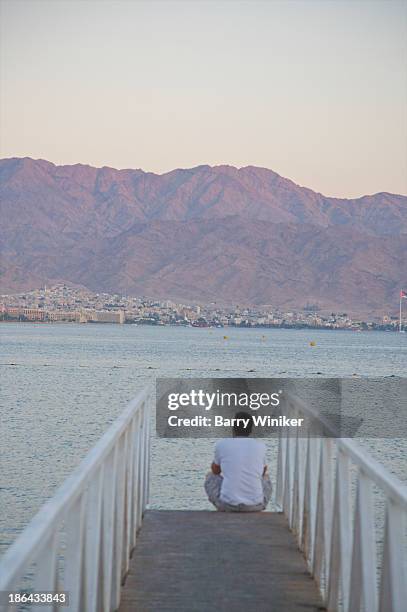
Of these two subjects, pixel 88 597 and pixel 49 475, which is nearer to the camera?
pixel 88 597

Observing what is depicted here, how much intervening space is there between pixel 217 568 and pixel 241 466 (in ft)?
5.72

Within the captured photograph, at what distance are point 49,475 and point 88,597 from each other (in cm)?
1545

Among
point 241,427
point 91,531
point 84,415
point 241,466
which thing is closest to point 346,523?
point 91,531

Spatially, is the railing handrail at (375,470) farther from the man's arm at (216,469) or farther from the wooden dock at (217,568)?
the man's arm at (216,469)

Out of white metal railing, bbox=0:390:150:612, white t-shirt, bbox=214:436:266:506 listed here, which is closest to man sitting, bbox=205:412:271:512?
white t-shirt, bbox=214:436:266:506

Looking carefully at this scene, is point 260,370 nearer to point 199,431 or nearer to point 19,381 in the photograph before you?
point 19,381

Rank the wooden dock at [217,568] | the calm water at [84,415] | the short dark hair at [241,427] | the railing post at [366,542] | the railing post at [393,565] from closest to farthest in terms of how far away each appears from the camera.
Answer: the railing post at [393,565] < the railing post at [366,542] < the wooden dock at [217,568] < the short dark hair at [241,427] < the calm water at [84,415]

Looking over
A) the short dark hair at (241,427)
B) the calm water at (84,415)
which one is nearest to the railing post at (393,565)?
the short dark hair at (241,427)

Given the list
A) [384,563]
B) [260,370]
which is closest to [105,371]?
[260,370]

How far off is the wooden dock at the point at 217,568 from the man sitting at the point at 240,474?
0.37 ft

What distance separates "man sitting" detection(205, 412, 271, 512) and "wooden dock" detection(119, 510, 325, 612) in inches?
4.4

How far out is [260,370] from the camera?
219 feet

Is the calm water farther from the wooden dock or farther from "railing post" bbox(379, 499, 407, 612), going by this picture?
"railing post" bbox(379, 499, 407, 612)

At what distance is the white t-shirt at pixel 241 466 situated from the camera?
8.12 metres
